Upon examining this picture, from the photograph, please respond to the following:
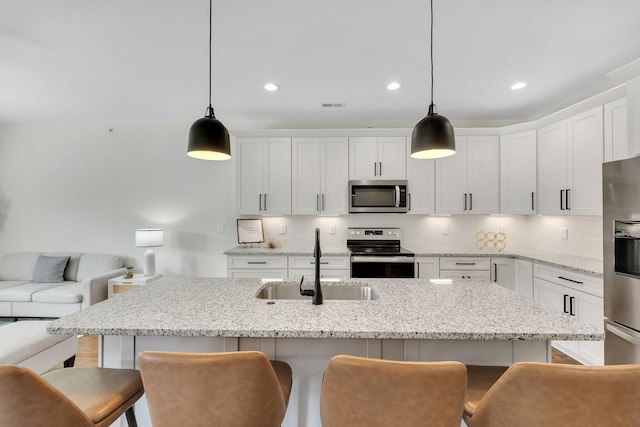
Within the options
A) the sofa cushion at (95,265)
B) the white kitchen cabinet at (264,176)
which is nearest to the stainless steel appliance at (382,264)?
the white kitchen cabinet at (264,176)

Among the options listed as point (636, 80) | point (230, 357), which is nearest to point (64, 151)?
point (230, 357)

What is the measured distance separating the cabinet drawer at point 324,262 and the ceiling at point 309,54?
180 cm

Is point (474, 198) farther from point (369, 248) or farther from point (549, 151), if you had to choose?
point (369, 248)

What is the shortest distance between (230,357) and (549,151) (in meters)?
3.83

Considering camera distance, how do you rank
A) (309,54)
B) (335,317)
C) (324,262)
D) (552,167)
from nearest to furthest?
(335,317) → (309,54) → (552,167) → (324,262)

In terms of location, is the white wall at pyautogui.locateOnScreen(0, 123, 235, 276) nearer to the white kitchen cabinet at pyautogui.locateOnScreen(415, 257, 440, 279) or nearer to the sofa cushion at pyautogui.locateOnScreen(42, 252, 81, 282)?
the sofa cushion at pyautogui.locateOnScreen(42, 252, 81, 282)

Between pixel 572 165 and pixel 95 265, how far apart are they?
226 inches

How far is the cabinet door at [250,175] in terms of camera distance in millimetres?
3797

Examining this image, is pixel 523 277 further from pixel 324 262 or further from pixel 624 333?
pixel 324 262

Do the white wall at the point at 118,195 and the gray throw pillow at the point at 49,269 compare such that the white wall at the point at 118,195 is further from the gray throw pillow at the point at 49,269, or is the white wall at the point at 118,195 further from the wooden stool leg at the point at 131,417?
the wooden stool leg at the point at 131,417

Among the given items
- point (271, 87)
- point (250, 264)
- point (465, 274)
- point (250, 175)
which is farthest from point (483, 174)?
point (250, 264)

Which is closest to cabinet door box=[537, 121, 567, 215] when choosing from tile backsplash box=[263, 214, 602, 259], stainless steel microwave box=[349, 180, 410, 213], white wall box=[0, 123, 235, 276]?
tile backsplash box=[263, 214, 602, 259]

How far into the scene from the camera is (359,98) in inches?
129

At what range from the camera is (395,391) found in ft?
2.81
